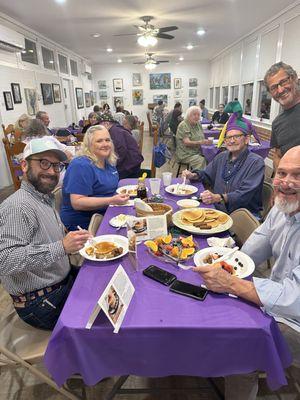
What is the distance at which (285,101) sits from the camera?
2387 mm

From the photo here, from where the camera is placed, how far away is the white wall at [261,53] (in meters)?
5.17

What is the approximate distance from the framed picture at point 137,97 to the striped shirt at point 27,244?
43.4 feet

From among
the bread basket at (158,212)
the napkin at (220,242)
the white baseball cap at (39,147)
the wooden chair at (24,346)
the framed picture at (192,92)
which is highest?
the framed picture at (192,92)

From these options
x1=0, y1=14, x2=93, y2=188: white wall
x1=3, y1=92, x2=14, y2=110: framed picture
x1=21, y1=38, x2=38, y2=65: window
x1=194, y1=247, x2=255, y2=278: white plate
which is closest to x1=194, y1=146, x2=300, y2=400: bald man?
x1=194, y1=247, x2=255, y2=278: white plate

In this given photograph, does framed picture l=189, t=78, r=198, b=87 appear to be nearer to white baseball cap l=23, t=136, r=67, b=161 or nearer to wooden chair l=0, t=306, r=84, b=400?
white baseball cap l=23, t=136, r=67, b=161

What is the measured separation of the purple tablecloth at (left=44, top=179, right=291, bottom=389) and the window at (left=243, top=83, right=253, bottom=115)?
787cm

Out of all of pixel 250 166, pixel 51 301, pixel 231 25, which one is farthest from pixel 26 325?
pixel 231 25

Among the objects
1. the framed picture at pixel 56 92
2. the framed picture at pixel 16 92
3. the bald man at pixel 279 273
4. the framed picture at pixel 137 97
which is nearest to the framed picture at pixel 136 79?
the framed picture at pixel 137 97

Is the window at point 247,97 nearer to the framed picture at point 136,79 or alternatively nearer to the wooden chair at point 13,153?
the wooden chair at point 13,153

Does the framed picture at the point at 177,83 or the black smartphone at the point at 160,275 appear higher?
the framed picture at the point at 177,83

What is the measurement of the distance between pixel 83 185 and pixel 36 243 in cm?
78

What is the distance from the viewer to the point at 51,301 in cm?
134

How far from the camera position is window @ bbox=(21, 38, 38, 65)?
20.1 feet

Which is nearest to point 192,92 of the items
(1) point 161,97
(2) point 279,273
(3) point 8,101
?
(1) point 161,97
